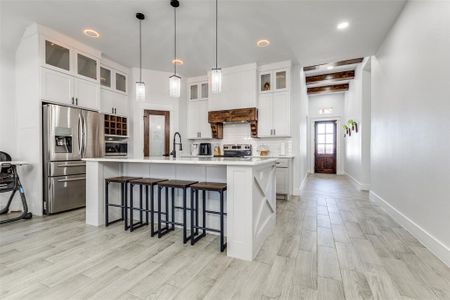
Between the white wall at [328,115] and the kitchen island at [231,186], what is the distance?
6.77 metres

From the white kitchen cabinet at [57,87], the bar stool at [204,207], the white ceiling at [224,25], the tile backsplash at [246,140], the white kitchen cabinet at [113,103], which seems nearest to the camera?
the bar stool at [204,207]

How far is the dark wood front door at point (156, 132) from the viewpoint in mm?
5246

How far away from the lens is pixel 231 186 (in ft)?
6.93

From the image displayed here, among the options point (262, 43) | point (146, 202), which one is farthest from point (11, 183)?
point (262, 43)

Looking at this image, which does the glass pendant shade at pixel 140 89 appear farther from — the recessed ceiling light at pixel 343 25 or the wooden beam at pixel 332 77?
the wooden beam at pixel 332 77

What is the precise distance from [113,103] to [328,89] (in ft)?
23.9

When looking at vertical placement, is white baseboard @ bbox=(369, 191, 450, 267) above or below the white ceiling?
below

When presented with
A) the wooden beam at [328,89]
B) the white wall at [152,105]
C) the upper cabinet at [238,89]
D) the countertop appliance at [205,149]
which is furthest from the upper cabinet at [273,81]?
the wooden beam at [328,89]

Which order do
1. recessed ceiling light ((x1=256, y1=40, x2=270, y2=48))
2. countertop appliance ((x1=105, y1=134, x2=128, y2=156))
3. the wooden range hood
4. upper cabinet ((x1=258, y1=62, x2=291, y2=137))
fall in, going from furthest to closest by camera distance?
the wooden range hood, upper cabinet ((x1=258, y1=62, x2=291, y2=137)), countertop appliance ((x1=105, y1=134, x2=128, y2=156)), recessed ceiling light ((x1=256, y1=40, x2=270, y2=48))

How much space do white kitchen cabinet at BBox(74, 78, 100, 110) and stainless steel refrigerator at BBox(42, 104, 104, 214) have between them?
192 millimetres

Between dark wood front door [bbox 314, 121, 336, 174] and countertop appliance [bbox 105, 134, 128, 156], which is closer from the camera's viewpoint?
countertop appliance [bbox 105, 134, 128, 156]

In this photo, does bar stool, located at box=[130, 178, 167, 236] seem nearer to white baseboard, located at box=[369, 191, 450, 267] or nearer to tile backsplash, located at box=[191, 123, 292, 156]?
white baseboard, located at box=[369, 191, 450, 267]

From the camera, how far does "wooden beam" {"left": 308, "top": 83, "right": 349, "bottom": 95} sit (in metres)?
7.66

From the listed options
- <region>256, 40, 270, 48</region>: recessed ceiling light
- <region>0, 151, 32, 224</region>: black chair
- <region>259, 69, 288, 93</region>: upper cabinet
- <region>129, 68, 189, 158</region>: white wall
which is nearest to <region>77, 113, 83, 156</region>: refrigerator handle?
<region>0, 151, 32, 224</region>: black chair
